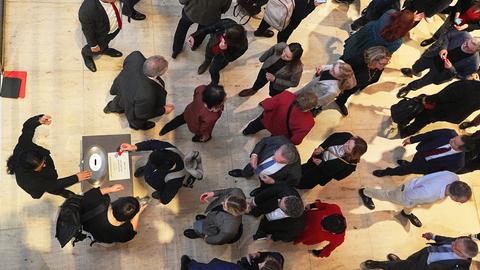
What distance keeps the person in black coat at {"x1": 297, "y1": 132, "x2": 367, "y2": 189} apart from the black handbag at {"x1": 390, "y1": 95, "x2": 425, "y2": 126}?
5.00 feet

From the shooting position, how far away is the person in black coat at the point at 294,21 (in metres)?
6.12

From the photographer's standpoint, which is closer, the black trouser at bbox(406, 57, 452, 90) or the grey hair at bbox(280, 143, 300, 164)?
the grey hair at bbox(280, 143, 300, 164)

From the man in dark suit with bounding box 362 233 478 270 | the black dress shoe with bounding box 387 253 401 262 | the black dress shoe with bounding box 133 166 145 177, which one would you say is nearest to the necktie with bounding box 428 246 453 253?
the man in dark suit with bounding box 362 233 478 270

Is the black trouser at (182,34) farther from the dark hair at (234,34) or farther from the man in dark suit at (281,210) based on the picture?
the man in dark suit at (281,210)

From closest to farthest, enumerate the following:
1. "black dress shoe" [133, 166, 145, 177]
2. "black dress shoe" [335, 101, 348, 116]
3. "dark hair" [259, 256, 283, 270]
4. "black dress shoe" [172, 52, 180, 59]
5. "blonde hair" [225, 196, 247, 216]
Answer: "dark hair" [259, 256, 283, 270], "blonde hair" [225, 196, 247, 216], "black dress shoe" [133, 166, 145, 177], "black dress shoe" [172, 52, 180, 59], "black dress shoe" [335, 101, 348, 116]

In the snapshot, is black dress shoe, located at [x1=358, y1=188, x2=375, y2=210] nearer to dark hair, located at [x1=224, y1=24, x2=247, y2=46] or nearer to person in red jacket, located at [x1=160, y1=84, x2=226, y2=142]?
person in red jacket, located at [x1=160, y1=84, x2=226, y2=142]

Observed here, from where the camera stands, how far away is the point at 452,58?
6176mm

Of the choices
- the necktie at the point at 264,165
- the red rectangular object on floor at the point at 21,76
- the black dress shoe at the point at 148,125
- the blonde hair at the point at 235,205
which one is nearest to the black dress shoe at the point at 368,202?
the necktie at the point at 264,165

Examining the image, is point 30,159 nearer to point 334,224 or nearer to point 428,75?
point 334,224

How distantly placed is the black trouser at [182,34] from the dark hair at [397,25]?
2.31 metres

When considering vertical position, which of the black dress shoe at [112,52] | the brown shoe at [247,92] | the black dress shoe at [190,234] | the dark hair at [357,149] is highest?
the dark hair at [357,149]

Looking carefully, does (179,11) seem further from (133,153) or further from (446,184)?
(446,184)

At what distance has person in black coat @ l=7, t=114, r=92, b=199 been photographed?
4.22 meters

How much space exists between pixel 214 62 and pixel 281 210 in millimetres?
2279
